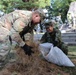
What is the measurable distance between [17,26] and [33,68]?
98 centimetres

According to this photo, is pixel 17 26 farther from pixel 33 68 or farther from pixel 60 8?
pixel 60 8

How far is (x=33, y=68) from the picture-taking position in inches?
213

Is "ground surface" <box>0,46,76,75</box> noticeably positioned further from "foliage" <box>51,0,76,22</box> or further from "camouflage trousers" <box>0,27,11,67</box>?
"foliage" <box>51,0,76,22</box>

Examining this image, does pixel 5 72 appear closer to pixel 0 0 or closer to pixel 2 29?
pixel 2 29

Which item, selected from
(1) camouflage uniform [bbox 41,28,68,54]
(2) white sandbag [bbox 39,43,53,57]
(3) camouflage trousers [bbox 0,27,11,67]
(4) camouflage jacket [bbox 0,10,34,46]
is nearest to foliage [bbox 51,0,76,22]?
(1) camouflage uniform [bbox 41,28,68,54]

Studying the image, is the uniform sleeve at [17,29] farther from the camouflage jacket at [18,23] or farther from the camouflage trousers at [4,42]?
the camouflage trousers at [4,42]

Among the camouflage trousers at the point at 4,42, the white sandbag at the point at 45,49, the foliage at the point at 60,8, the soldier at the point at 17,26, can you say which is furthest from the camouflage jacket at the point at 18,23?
the foliage at the point at 60,8

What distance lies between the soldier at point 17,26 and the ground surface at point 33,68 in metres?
0.30

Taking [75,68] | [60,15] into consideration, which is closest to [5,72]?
[75,68]

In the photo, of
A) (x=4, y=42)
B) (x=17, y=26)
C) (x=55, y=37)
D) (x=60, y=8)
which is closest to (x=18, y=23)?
(x=17, y=26)

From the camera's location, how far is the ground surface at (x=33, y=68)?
212 inches

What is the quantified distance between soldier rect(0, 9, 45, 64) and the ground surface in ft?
0.97

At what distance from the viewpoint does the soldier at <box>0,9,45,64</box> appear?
473 cm

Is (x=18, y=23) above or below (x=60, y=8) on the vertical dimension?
below
